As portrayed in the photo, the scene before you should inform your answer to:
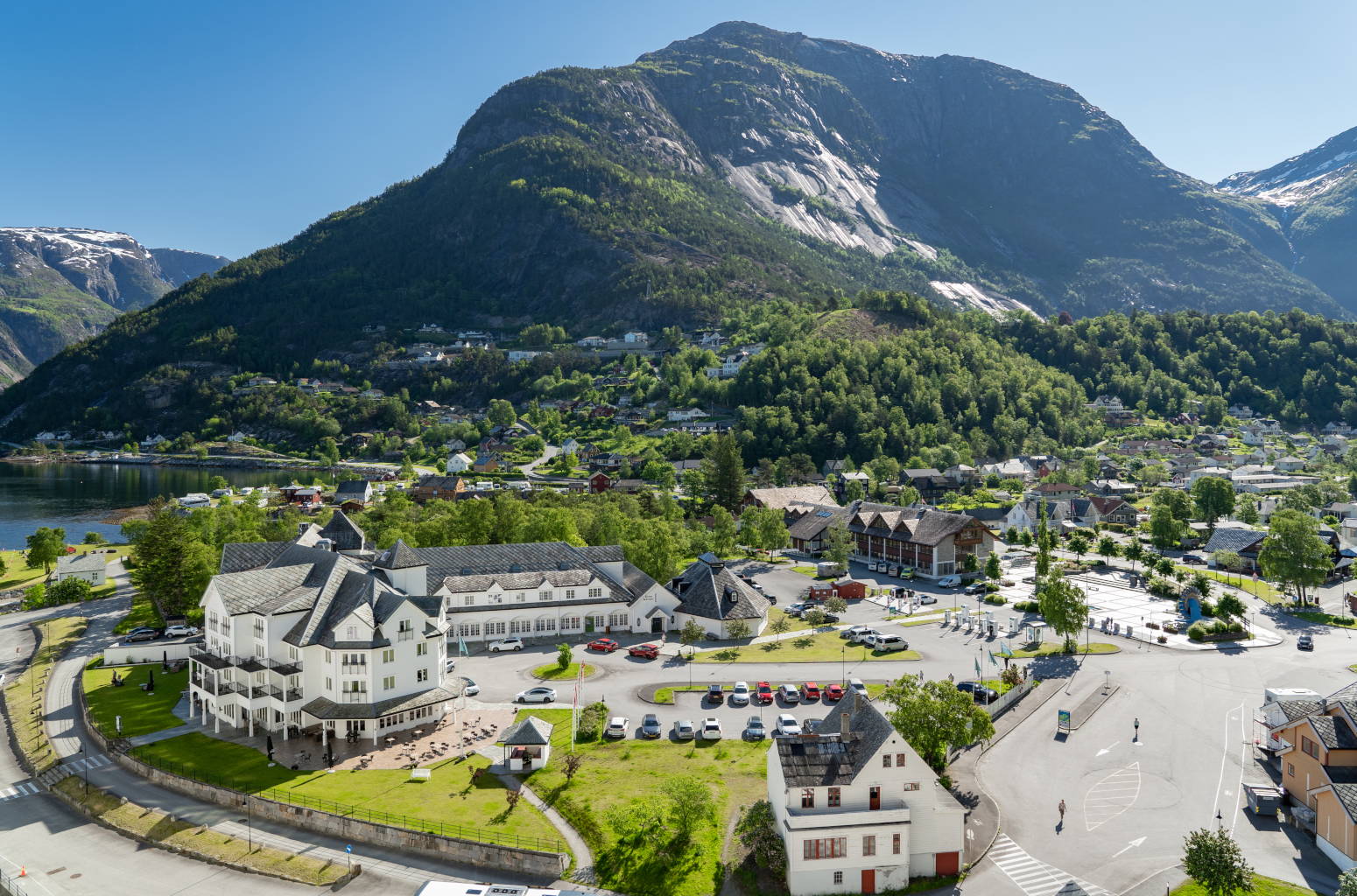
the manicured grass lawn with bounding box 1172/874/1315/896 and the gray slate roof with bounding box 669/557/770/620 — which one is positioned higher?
the gray slate roof with bounding box 669/557/770/620

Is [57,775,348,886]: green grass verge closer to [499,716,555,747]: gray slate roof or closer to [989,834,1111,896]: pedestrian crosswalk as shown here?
[499,716,555,747]: gray slate roof

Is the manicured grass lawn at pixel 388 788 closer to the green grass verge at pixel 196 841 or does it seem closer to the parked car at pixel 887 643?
the green grass verge at pixel 196 841

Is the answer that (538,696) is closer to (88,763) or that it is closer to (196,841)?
(196,841)

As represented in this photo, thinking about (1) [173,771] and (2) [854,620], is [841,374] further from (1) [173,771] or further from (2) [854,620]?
(1) [173,771]

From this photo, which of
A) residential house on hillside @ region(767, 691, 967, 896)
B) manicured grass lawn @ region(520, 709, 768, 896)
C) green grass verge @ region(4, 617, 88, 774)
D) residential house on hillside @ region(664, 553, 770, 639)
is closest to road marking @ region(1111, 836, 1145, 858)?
residential house on hillside @ region(767, 691, 967, 896)

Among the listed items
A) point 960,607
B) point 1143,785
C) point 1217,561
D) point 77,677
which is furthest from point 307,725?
point 1217,561

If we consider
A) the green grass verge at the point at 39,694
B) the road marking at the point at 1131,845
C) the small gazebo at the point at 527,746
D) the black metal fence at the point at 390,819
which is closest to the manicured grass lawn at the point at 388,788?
the black metal fence at the point at 390,819
